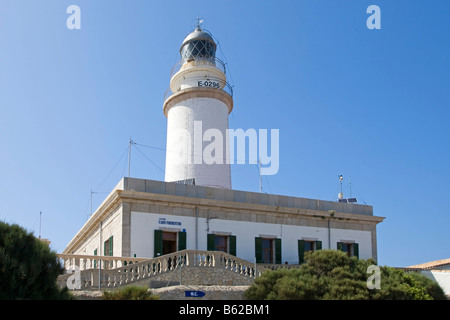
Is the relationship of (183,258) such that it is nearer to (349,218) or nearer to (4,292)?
(4,292)

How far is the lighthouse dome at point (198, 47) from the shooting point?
28391 millimetres

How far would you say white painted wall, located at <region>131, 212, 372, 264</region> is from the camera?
2072cm

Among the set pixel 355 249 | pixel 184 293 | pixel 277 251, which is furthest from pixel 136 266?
pixel 355 249

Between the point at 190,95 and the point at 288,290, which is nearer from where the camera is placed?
the point at 288,290

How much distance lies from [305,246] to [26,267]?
16088 millimetres

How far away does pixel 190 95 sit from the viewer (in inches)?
1061

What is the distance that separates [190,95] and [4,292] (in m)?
18.1

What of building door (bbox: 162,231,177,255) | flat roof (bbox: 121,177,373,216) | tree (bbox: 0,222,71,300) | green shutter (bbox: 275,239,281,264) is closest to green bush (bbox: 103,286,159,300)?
tree (bbox: 0,222,71,300)

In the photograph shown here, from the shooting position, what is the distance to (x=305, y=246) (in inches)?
965

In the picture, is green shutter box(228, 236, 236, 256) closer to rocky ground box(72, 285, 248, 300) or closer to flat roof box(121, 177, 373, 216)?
flat roof box(121, 177, 373, 216)

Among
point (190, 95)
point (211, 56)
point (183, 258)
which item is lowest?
point (183, 258)

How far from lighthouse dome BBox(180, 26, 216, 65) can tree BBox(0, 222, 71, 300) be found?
61.6ft
